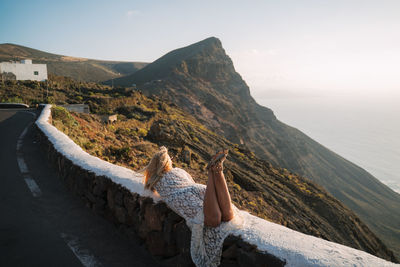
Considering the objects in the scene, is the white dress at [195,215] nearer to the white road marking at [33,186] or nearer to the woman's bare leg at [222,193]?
the woman's bare leg at [222,193]

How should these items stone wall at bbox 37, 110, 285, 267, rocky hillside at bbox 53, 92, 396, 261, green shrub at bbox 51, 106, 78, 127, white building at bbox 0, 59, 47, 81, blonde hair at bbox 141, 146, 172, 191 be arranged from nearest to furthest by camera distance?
1. stone wall at bbox 37, 110, 285, 267
2. blonde hair at bbox 141, 146, 172, 191
3. rocky hillside at bbox 53, 92, 396, 261
4. green shrub at bbox 51, 106, 78, 127
5. white building at bbox 0, 59, 47, 81

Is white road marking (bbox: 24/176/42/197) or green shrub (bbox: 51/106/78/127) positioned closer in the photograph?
white road marking (bbox: 24/176/42/197)

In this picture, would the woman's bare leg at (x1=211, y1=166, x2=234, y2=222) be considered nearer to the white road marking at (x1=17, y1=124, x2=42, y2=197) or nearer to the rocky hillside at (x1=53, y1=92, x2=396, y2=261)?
the white road marking at (x1=17, y1=124, x2=42, y2=197)

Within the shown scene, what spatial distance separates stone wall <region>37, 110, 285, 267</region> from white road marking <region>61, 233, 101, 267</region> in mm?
601

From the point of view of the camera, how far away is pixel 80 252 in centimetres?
353

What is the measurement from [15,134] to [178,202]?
1063cm

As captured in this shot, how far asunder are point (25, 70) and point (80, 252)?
43.8 metres

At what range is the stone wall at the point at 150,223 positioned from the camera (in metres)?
2.50

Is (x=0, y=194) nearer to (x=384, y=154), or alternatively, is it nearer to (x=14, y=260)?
(x=14, y=260)

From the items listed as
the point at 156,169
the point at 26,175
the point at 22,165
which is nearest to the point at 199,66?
the point at 22,165

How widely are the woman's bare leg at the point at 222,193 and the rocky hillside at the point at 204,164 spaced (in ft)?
21.9

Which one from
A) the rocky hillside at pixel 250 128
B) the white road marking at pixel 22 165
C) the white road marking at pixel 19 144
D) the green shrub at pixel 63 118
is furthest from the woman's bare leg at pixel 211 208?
the rocky hillside at pixel 250 128

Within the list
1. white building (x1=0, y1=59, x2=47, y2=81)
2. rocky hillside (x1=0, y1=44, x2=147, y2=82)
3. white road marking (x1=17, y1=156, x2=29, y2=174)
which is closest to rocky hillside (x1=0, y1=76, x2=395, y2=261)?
white road marking (x1=17, y1=156, x2=29, y2=174)

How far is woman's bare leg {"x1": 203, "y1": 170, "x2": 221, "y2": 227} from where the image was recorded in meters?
2.66
